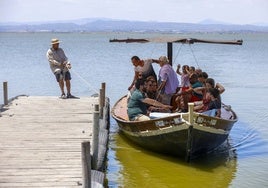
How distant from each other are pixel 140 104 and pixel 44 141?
2.82 meters

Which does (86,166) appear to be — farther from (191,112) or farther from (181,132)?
(181,132)

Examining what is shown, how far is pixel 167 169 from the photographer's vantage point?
38.1 feet

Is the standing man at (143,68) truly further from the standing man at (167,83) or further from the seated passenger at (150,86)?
the seated passenger at (150,86)

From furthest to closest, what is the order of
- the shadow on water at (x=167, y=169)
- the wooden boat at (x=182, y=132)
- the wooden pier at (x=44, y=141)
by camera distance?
the shadow on water at (x=167, y=169) → the wooden boat at (x=182, y=132) → the wooden pier at (x=44, y=141)

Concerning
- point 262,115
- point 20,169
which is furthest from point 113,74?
point 20,169

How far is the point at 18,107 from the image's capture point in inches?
560

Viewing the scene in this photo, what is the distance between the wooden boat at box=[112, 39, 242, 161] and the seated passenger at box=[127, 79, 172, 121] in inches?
7.3

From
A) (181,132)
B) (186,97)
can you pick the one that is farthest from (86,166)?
(186,97)

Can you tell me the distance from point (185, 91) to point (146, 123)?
1.38m

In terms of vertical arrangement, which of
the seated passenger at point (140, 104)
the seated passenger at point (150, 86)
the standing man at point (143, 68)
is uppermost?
the standing man at point (143, 68)

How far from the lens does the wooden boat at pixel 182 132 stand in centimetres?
1085

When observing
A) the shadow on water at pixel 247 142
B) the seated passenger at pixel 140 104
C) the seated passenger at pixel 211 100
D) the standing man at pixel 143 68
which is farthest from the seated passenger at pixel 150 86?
the shadow on water at pixel 247 142

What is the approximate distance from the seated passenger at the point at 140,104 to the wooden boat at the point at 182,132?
185 mm

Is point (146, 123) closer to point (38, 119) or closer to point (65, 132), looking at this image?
point (65, 132)
